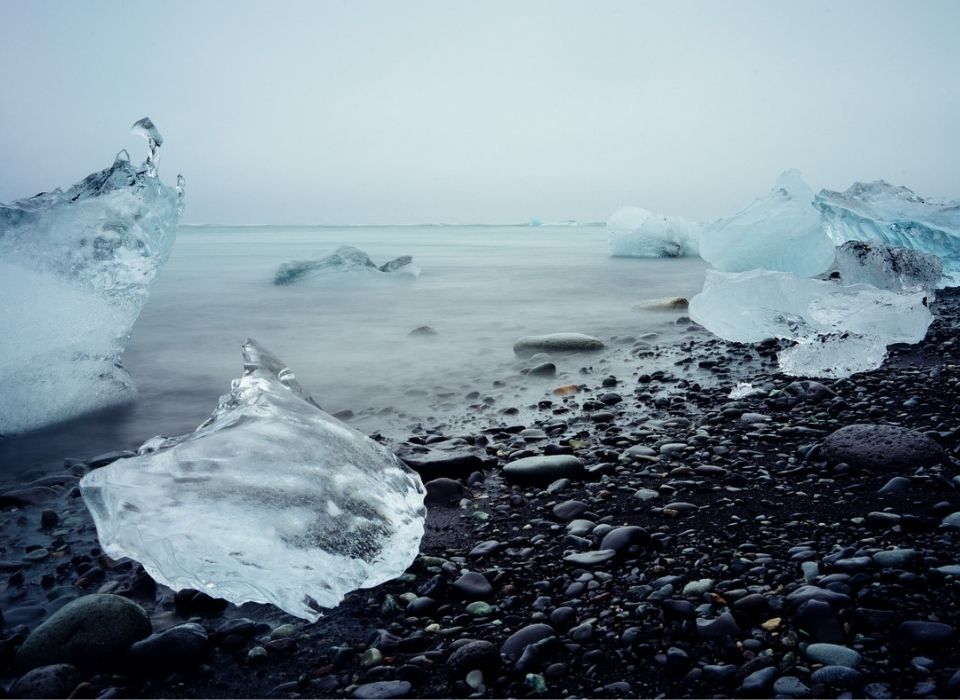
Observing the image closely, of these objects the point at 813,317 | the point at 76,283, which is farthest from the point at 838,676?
the point at 76,283

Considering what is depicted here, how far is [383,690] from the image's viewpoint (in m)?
1.59

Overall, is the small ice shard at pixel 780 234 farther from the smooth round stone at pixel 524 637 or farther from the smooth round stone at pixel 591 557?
the smooth round stone at pixel 524 637

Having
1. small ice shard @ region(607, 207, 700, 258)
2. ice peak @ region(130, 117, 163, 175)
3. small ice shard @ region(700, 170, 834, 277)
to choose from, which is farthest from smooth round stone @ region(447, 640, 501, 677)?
small ice shard @ region(607, 207, 700, 258)

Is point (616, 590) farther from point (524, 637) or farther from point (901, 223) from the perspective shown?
point (901, 223)

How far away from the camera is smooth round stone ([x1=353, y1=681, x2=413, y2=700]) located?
157 cm

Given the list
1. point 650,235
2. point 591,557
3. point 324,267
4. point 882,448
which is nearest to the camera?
point 591,557

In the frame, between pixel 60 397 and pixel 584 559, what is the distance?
3644mm

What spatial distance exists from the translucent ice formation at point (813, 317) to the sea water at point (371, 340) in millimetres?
846

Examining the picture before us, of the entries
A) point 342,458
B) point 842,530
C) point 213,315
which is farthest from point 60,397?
point 213,315

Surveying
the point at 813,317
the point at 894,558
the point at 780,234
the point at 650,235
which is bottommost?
the point at 894,558

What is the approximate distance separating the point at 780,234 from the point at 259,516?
7417 millimetres

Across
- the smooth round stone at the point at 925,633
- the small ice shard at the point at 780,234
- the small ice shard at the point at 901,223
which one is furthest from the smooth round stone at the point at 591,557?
the small ice shard at the point at 901,223

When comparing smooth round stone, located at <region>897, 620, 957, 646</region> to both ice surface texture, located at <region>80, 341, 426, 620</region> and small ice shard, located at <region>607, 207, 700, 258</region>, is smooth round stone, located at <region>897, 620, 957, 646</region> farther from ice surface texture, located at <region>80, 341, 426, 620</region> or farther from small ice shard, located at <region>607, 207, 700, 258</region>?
small ice shard, located at <region>607, 207, 700, 258</region>

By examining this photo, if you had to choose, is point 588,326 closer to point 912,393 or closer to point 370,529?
point 912,393
